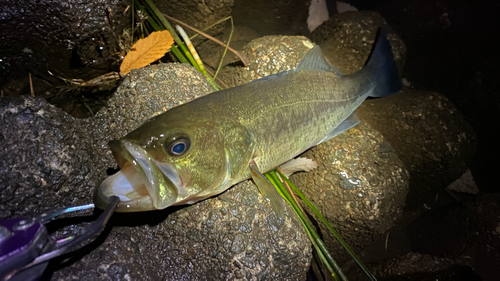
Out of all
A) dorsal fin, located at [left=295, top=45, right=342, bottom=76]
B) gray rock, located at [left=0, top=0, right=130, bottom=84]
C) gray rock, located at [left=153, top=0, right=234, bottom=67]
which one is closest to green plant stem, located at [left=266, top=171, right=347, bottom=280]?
dorsal fin, located at [left=295, top=45, right=342, bottom=76]

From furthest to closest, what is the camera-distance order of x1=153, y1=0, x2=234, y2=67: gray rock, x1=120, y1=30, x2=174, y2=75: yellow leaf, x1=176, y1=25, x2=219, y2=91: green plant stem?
x1=153, y1=0, x2=234, y2=67: gray rock → x1=176, y1=25, x2=219, y2=91: green plant stem → x1=120, y1=30, x2=174, y2=75: yellow leaf

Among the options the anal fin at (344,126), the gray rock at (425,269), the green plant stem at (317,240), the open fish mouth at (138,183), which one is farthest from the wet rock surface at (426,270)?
the open fish mouth at (138,183)

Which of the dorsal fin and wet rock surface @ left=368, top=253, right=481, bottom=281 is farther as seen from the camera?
wet rock surface @ left=368, top=253, right=481, bottom=281

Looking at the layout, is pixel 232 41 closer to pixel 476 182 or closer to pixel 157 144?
pixel 157 144

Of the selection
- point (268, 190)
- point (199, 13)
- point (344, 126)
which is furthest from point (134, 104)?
point (344, 126)

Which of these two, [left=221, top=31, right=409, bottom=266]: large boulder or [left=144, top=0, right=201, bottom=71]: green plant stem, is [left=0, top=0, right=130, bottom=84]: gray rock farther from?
[left=221, top=31, right=409, bottom=266]: large boulder

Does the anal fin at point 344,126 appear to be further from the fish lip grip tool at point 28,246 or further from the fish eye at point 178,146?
the fish lip grip tool at point 28,246
